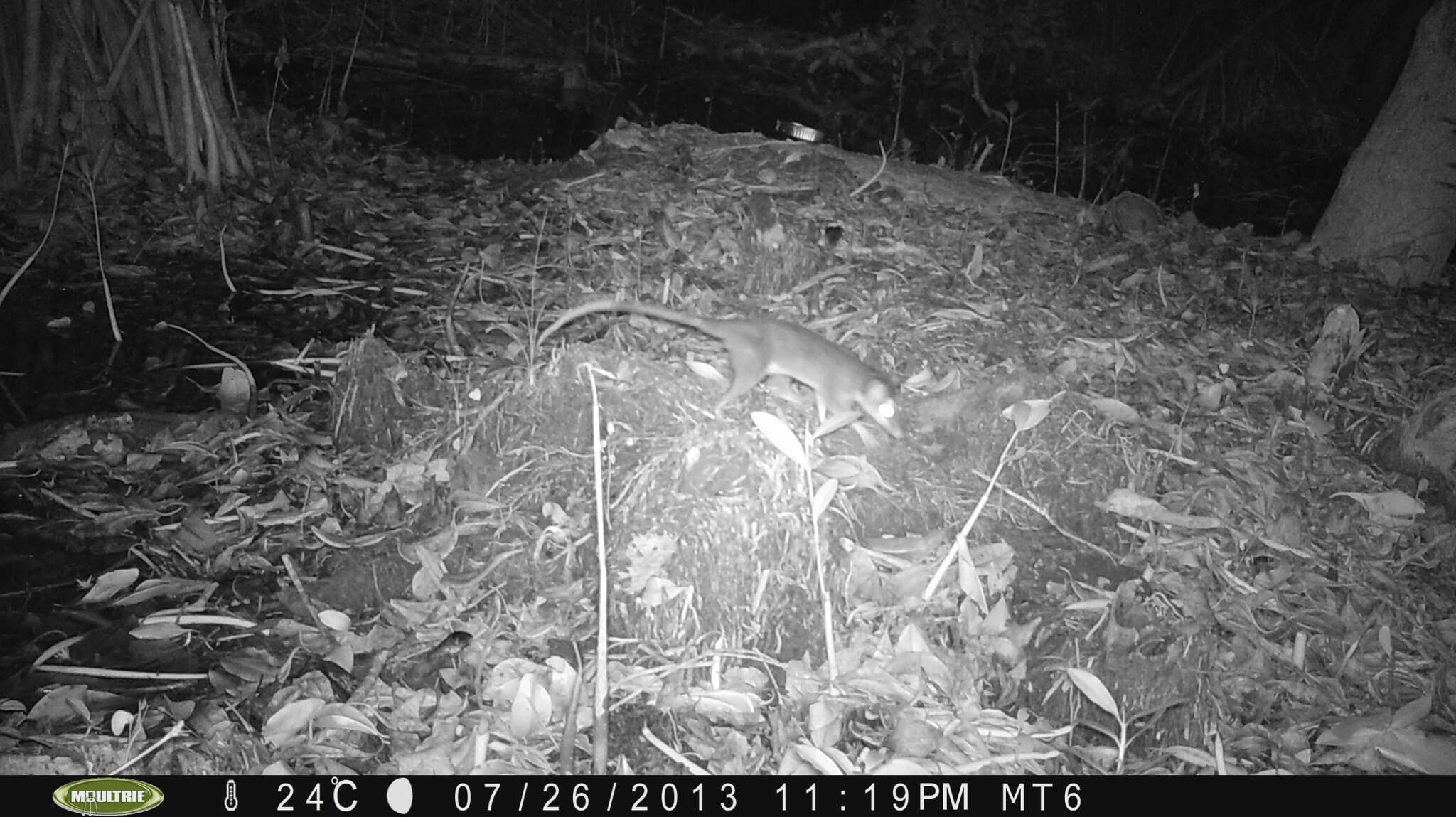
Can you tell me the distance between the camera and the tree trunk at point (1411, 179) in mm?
4379

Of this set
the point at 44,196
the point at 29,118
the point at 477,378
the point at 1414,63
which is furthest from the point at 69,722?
the point at 1414,63

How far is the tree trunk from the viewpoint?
14.4ft

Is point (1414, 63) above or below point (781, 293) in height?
above

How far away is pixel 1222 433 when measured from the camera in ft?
10.3

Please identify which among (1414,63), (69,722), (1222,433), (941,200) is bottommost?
(69,722)

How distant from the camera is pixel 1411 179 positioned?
→ 4434 mm

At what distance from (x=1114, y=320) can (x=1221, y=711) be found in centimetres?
193

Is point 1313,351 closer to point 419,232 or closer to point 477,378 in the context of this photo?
point 477,378
